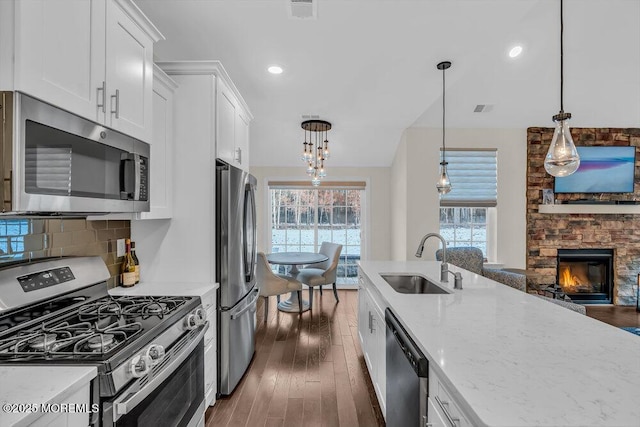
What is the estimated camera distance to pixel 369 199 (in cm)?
550

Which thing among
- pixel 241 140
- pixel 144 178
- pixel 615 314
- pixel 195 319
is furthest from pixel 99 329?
pixel 615 314

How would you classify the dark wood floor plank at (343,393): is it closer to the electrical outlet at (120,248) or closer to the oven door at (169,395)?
the oven door at (169,395)

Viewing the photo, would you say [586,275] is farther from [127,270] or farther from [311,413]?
[127,270]

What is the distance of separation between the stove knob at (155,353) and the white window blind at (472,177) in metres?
4.11

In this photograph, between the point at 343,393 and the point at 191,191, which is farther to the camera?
the point at 343,393

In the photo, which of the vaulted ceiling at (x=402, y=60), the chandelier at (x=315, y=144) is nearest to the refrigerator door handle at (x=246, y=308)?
the chandelier at (x=315, y=144)

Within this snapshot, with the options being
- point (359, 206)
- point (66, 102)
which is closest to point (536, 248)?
point (359, 206)

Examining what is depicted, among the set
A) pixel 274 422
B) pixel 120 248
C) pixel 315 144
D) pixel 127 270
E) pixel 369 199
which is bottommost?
pixel 274 422

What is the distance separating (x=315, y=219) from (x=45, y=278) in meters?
4.33

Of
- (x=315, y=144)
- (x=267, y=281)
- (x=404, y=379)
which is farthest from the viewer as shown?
(x=315, y=144)

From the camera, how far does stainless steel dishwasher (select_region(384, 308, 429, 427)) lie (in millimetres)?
1181

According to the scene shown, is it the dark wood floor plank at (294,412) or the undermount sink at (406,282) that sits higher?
the undermount sink at (406,282)

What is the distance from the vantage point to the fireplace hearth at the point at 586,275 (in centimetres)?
463

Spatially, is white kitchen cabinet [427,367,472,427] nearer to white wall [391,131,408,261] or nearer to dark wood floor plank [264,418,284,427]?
dark wood floor plank [264,418,284,427]
